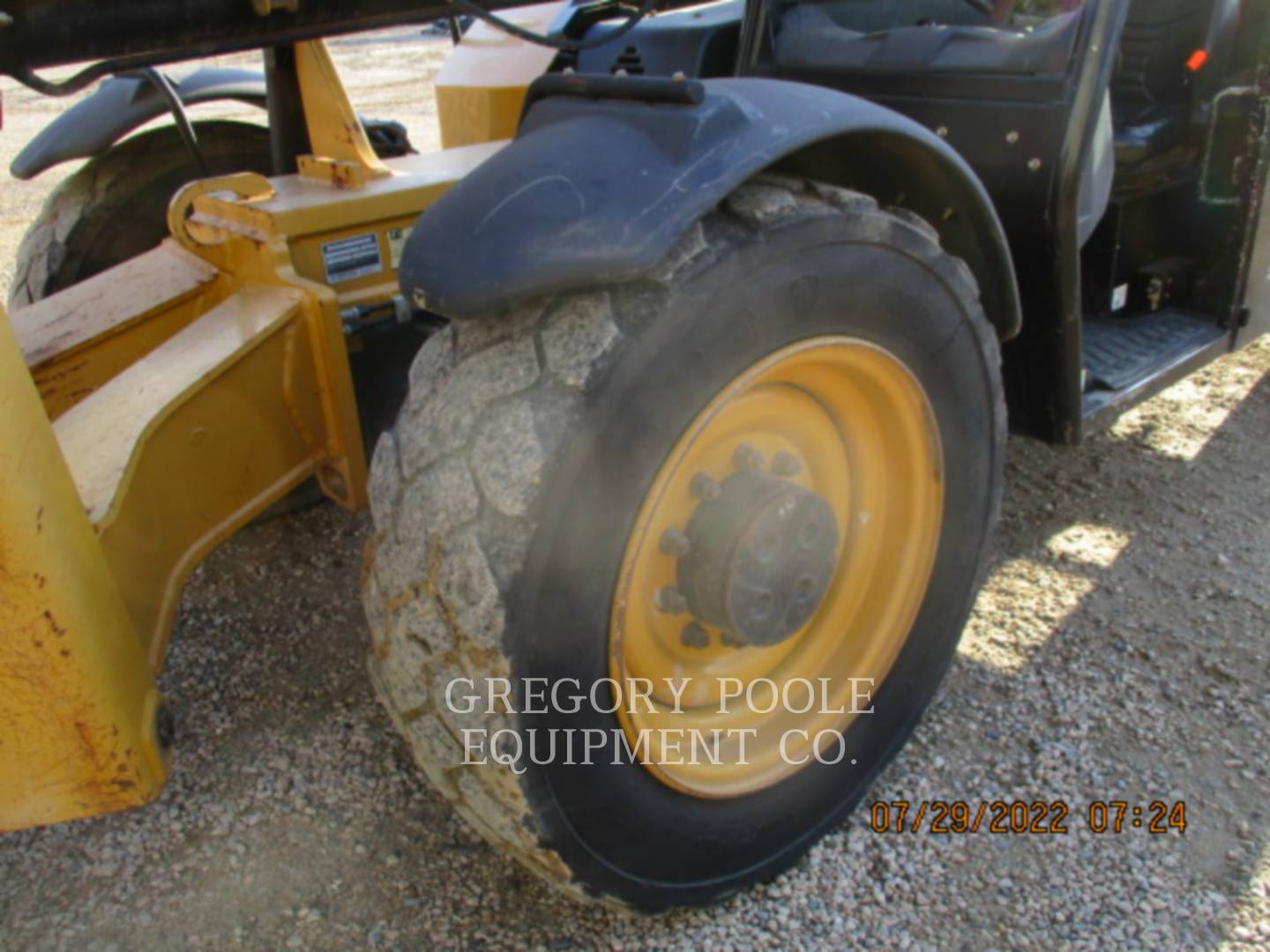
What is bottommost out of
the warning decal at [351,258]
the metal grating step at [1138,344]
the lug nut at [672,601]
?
the metal grating step at [1138,344]

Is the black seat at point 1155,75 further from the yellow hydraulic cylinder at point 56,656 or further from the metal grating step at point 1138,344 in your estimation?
the yellow hydraulic cylinder at point 56,656

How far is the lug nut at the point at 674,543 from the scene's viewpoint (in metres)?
1.65

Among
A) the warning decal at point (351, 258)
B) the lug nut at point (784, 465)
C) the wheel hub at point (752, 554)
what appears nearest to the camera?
the wheel hub at point (752, 554)

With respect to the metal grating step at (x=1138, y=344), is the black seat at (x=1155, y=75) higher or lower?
higher

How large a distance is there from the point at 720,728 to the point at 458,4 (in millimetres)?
1386

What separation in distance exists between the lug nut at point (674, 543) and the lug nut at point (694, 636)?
142 mm

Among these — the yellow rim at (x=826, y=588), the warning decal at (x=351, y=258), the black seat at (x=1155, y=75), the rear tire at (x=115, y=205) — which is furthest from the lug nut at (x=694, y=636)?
the rear tire at (x=115, y=205)

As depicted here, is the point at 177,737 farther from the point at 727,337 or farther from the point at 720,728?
the point at 727,337

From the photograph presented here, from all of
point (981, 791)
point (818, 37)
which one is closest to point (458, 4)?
point (818, 37)

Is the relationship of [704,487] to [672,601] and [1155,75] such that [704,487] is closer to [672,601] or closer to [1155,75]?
[672,601]

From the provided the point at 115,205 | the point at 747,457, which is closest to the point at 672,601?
the point at 747,457

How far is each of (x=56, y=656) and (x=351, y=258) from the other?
3.09ft

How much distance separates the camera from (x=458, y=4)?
82.0 inches

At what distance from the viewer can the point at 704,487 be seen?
167 centimetres
